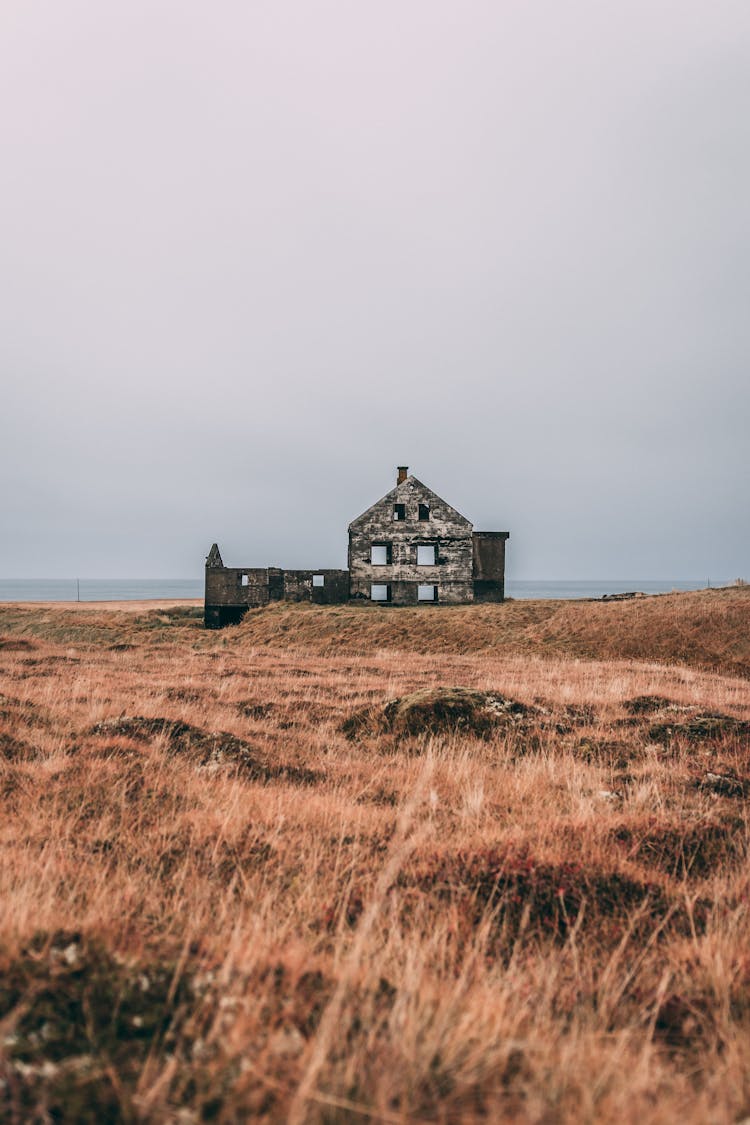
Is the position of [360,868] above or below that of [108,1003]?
below

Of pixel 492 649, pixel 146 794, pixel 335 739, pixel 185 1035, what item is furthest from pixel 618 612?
pixel 185 1035

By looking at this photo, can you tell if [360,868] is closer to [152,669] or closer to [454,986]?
[454,986]

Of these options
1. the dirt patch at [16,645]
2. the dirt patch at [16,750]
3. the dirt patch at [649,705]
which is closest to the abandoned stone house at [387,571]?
the dirt patch at [16,645]

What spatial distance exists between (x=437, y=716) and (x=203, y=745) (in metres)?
3.21

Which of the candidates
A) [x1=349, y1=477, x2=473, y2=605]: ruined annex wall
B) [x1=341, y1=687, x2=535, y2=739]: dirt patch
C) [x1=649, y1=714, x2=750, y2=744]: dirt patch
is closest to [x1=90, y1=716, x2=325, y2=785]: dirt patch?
[x1=341, y1=687, x2=535, y2=739]: dirt patch

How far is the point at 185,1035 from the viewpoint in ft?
6.52

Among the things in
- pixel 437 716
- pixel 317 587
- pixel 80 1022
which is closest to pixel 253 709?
pixel 437 716

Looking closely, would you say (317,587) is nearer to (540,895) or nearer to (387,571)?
(387,571)

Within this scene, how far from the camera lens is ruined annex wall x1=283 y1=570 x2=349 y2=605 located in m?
39.4

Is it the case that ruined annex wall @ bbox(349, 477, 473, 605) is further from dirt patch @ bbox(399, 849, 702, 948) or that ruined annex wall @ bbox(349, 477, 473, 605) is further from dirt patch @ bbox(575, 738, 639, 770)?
dirt patch @ bbox(399, 849, 702, 948)

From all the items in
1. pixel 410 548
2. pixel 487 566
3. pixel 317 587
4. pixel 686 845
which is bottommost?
pixel 686 845

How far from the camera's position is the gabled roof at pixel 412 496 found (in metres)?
40.1

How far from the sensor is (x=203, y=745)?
692 cm

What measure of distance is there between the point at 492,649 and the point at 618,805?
66.7 feet
